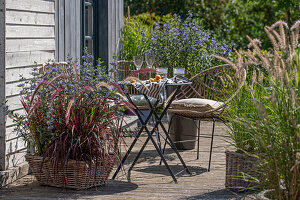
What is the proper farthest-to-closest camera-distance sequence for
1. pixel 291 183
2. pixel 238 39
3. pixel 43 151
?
1. pixel 238 39
2. pixel 43 151
3. pixel 291 183

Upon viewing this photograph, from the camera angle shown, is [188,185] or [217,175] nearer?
[188,185]

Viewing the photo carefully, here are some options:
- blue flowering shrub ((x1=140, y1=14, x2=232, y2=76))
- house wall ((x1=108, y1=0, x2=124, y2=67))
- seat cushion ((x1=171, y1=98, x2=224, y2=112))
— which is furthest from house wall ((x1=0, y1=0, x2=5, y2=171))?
blue flowering shrub ((x1=140, y1=14, x2=232, y2=76))

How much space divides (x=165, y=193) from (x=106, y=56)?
291cm

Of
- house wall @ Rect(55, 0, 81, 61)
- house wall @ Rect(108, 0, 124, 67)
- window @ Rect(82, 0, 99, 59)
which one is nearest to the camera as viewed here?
house wall @ Rect(55, 0, 81, 61)

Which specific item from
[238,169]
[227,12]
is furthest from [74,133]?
[227,12]

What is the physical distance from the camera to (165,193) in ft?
11.0

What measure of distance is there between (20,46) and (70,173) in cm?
109

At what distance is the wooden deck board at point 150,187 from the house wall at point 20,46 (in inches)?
11.4

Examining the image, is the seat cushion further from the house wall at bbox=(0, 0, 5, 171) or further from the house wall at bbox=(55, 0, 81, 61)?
the house wall at bbox=(0, 0, 5, 171)

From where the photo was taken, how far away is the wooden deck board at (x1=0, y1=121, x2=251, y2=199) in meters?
3.28

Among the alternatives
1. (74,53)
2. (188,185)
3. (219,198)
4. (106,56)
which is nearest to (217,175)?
(188,185)

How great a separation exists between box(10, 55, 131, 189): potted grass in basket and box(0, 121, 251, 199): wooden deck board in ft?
0.34

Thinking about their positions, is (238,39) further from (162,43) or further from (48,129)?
(48,129)

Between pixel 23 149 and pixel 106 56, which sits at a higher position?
pixel 106 56
